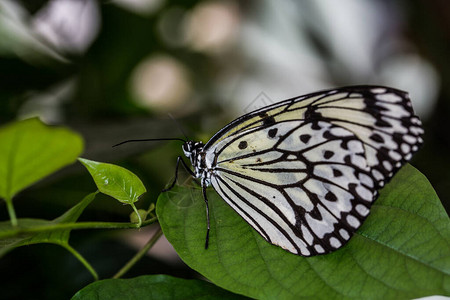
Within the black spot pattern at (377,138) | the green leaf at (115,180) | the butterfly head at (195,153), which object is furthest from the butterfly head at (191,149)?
the black spot pattern at (377,138)

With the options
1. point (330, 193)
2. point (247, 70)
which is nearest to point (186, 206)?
point (330, 193)

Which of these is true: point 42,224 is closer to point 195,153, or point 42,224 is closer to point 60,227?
point 60,227

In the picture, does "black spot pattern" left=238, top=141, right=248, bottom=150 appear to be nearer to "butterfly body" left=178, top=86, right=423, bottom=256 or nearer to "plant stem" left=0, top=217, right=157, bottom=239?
"butterfly body" left=178, top=86, right=423, bottom=256

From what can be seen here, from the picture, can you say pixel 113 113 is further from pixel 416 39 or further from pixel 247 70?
pixel 416 39

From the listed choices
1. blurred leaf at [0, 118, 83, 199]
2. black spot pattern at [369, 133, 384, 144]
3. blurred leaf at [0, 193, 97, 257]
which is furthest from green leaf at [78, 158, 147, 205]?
black spot pattern at [369, 133, 384, 144]

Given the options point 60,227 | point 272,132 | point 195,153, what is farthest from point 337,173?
point 60,227

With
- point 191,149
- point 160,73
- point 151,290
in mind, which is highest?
point 191,149
